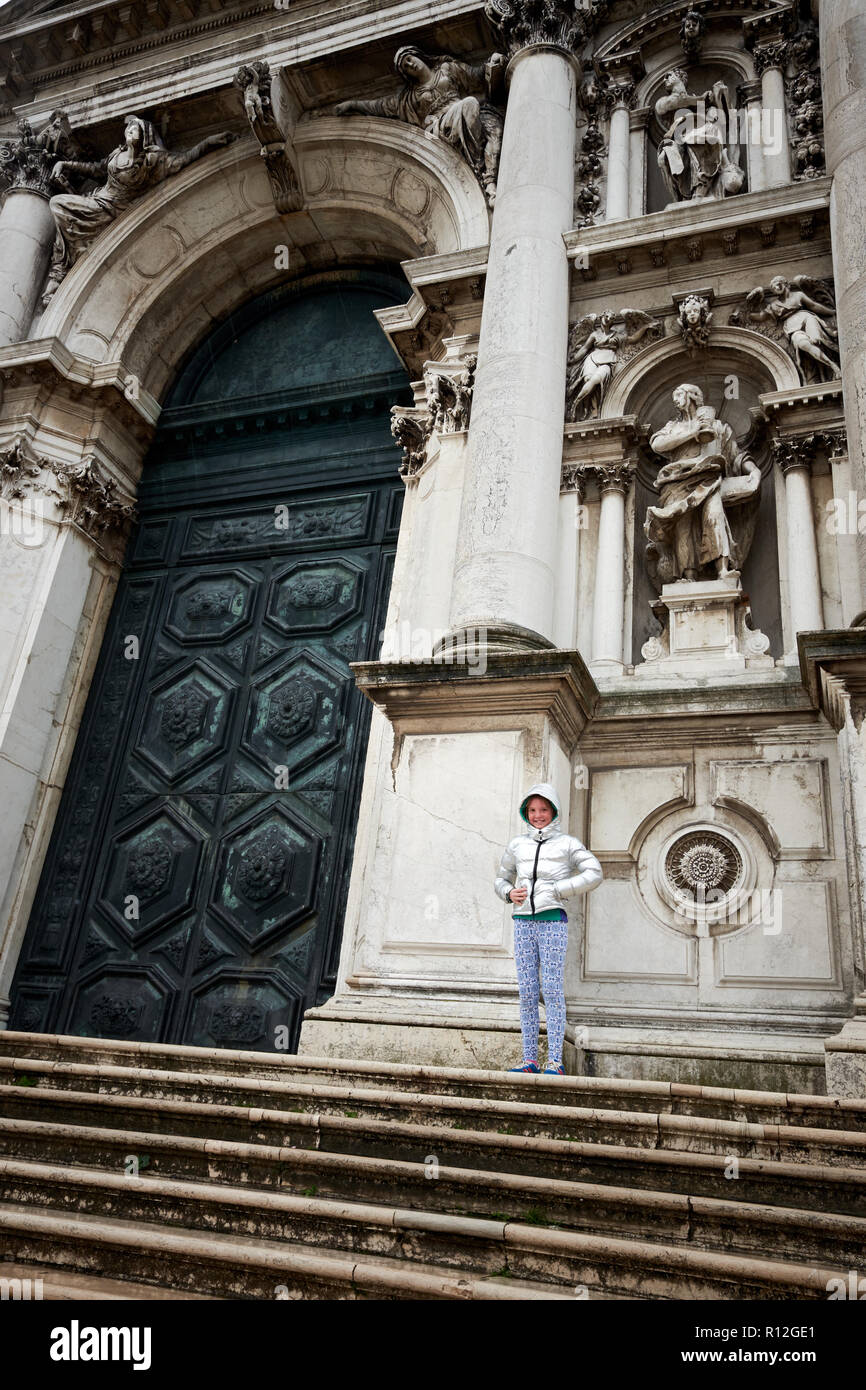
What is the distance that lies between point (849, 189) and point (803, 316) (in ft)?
3.00

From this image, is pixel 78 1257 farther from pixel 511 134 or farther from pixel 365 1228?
pixel 511 134

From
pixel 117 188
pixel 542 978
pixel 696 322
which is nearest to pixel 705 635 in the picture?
pixel 696 322

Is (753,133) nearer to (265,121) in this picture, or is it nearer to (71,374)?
(265,121)

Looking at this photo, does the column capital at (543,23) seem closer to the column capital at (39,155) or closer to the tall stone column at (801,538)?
the tall stone column at (801,538)

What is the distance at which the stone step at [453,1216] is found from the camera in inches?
128

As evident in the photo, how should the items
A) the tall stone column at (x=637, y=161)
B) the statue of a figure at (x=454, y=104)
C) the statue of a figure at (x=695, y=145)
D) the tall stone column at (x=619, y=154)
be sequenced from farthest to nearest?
the statue of a figure at (x=454, y=104)
the tall stone column at (x=637, y=161)
the tall stone column at (x=619, y=154)
the statue of a figure at (x=695, y=145)

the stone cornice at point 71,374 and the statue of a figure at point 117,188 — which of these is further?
the statue of a figure at point 117,188

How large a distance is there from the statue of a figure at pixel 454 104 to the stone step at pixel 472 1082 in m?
8.40

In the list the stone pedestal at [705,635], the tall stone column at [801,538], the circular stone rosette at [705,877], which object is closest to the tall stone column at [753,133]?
the tall stone column at [801,538]

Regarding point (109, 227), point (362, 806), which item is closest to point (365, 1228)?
point (362, 806)

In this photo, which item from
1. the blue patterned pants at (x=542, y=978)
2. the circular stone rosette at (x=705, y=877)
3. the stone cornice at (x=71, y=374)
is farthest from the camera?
the stone cornice at (x=71, y=374)

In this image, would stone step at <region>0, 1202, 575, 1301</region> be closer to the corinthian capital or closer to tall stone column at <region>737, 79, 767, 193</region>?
tall stone column at <region>737, 79, 767, 193</region>

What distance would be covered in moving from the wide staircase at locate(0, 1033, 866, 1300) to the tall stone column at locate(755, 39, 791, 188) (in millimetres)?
7783

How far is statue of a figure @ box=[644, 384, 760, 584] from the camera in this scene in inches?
303
